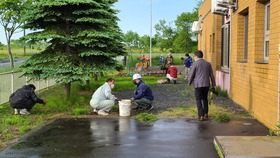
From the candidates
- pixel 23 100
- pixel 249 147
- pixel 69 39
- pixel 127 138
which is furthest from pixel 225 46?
pixel 249 147

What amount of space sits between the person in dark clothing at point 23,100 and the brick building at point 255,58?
20.0 ft

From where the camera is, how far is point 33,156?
22.4ft

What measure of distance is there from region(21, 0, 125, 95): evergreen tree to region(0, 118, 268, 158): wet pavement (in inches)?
99.6

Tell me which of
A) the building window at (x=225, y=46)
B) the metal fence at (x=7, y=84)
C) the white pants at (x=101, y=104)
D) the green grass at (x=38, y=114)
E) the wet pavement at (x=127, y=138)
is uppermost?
the building window at (x=225, y=46)

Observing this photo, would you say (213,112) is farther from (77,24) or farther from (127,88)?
(127,88)

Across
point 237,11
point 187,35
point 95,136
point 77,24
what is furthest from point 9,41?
point 187,35

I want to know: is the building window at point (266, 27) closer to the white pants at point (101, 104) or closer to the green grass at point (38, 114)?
the white pants at point (101, 104)

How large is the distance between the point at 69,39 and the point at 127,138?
5.58 metres

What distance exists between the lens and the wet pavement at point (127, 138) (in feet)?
22.9

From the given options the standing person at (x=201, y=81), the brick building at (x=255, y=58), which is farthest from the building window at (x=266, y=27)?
the standing person at (x=201, y=81)

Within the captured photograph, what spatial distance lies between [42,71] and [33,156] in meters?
6.14

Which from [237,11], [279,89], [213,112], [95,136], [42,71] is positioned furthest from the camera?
[237,11]

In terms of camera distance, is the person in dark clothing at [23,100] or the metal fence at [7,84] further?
the metal fence at [7,84]

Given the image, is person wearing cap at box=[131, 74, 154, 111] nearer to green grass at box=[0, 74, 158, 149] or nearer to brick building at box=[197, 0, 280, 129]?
green grass at box=[0, 74, 158, 149]
